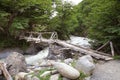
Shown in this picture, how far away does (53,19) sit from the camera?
21.6 metres

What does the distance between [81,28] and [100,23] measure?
22.6 m

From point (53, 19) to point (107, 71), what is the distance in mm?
14322

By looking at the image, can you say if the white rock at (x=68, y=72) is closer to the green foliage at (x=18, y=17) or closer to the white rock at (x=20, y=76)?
the white rock at (x=20, y=76)

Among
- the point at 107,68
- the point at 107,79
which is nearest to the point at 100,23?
the point at 107,68

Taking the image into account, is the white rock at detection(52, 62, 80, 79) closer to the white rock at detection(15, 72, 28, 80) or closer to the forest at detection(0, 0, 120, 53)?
the white rock at detection(15, 72, 28, 80)

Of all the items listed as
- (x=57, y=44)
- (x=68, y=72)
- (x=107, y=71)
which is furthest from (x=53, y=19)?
(x=68, y=72)

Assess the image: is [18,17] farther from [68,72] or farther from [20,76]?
[68,72]

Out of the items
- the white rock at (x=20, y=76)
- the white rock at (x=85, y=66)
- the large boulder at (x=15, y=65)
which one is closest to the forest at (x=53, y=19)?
the white rock at (x=85, y=66)

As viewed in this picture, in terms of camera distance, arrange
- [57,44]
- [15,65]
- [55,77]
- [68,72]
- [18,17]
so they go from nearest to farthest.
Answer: [68,72]
[55,77]
[15,65]
[57,44]
[18,17]

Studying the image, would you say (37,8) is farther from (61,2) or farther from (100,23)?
(100,23)

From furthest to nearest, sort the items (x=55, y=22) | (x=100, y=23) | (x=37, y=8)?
1. (x=55, y=22)
2. (x=37, y=8)
3. (x=100, y=23)

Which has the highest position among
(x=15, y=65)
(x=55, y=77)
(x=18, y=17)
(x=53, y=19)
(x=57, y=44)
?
(x=18, y=17)

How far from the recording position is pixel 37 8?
1972cm

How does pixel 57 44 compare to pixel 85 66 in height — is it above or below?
above
